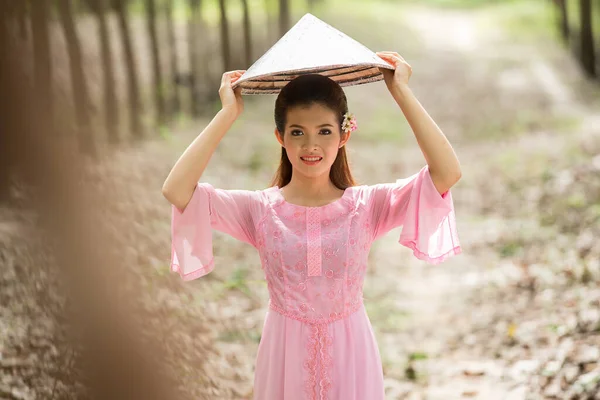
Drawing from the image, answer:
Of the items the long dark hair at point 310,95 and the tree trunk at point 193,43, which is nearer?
the long dark hair at point 310,95

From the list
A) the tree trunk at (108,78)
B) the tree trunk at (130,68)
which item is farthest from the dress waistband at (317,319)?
the tree trunk at (130,68)

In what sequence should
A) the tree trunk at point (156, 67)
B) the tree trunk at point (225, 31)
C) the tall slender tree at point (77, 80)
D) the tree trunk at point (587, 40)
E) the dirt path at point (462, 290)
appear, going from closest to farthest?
the dirt path at point (462, 290) → the tall slender tree at point (77, 80) → the tree trunk at point (156, 67) → the tree trunk at point (225, 31) → the tree trunk at point (587, 40)

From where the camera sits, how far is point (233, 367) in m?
4.08

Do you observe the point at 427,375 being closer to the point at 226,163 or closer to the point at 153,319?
the point at 153,319

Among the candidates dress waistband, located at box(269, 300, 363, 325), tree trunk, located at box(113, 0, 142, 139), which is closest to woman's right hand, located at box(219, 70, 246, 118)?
dress waistband, located at box(269, 300, 363, 325)

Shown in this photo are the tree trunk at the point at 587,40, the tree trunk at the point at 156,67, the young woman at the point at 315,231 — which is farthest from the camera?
the tree trunk at the point at 587,40

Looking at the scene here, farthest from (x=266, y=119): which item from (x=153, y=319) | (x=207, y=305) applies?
(x=153, y=319)

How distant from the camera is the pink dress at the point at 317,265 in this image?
225 centimetres

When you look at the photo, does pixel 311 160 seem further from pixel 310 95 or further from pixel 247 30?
pixel 247 30

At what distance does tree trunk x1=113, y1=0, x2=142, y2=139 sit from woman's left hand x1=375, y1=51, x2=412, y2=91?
628 centimetres

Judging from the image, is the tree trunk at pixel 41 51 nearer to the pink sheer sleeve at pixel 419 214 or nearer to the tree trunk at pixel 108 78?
the pink sheer sleeve at pixel 419 214

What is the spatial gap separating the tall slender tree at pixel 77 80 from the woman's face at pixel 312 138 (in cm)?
343

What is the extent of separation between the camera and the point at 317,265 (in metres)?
2.26

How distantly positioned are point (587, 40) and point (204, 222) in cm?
1400
